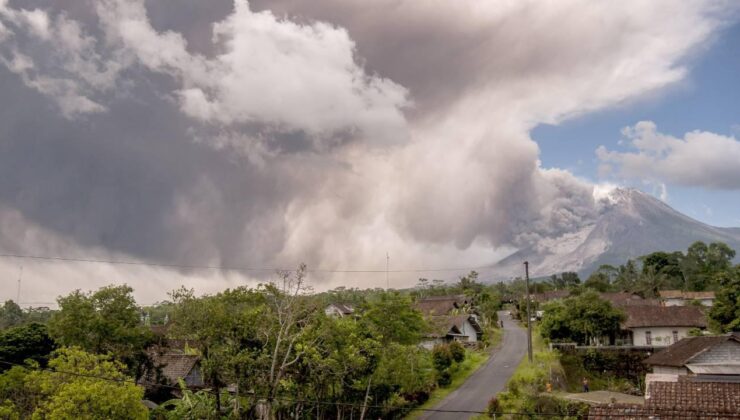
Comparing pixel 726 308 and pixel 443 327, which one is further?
pixel 443 327

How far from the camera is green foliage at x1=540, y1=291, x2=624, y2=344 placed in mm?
55469

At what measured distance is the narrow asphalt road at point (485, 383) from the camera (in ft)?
129

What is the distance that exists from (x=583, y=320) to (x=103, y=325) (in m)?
42.9

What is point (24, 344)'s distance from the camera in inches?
2060

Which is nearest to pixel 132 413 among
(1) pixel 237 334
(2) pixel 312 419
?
(1) pixel 237 334

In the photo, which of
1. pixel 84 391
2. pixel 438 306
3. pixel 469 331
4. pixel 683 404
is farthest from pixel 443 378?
pixel 438 306

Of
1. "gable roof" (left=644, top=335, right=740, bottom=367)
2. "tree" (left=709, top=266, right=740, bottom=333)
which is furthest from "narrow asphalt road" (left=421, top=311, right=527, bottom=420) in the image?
"tree" (left=709, top=266, right=740, bottom=333)

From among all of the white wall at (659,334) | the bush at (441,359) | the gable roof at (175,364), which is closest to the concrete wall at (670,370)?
the bush at (441,359)

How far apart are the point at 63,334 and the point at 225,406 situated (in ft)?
40.5

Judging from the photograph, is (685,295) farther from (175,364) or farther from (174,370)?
(174,370)

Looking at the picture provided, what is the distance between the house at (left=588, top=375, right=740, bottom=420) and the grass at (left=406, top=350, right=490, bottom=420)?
54.8 ft

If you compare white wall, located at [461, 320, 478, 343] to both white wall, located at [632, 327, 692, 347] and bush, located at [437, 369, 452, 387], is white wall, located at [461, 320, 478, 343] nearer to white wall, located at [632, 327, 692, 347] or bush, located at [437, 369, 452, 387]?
white wall, located at [632, 327, 692, 347]

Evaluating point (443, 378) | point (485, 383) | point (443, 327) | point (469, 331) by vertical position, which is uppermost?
point (443, 327)

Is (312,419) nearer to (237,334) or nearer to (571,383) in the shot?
(237,334)
